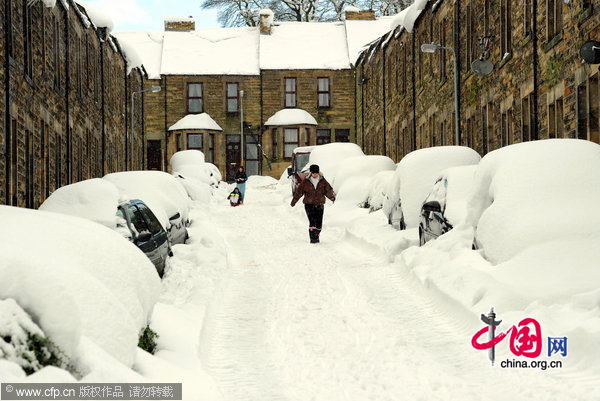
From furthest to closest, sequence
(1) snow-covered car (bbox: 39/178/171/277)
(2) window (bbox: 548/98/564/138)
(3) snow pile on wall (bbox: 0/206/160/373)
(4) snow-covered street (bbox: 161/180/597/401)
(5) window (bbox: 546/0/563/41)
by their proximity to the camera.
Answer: (5) window (bbox: 546/0/563/41), (2) window (bbox: 548/98/564/138), (1) snow-covered car (bbox: 39/178/171/277), (4) snow-covered street (bbox: 161/180/597/401), (3) snow pile on wall (bbox: 0/206/160/373)

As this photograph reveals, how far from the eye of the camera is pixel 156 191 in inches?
480

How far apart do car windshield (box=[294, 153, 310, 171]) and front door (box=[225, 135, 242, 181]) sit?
14378 mm

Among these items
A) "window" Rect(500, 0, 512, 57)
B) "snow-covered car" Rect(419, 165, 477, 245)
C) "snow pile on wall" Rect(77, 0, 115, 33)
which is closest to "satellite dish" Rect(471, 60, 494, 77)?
"window" Rect(500, 0, 512, 57)

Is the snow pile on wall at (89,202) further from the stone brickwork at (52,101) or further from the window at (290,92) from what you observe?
the window at (290,92)

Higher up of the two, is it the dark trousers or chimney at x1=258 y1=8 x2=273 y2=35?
chimney at x1=258 y1=8 x2=273 y2=35

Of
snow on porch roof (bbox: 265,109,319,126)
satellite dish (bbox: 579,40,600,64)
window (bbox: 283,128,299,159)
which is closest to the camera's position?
satellite dish (bbox: 579,40,600,64)

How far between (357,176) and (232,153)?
23.1 m

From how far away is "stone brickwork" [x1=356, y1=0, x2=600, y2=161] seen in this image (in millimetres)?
13180

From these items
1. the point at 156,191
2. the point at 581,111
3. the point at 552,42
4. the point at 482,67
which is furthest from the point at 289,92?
the point at 156,191

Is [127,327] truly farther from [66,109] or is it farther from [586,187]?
[66,109]

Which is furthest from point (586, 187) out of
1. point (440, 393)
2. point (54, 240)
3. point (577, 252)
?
point (54, 240)

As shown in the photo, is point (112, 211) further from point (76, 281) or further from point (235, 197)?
point (235, 197)

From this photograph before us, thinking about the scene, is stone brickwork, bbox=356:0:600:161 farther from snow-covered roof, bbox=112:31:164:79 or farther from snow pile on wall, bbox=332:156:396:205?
snow-covered roof, bbox=112:31:164:79

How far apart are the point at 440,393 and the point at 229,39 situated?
42.1 metres
